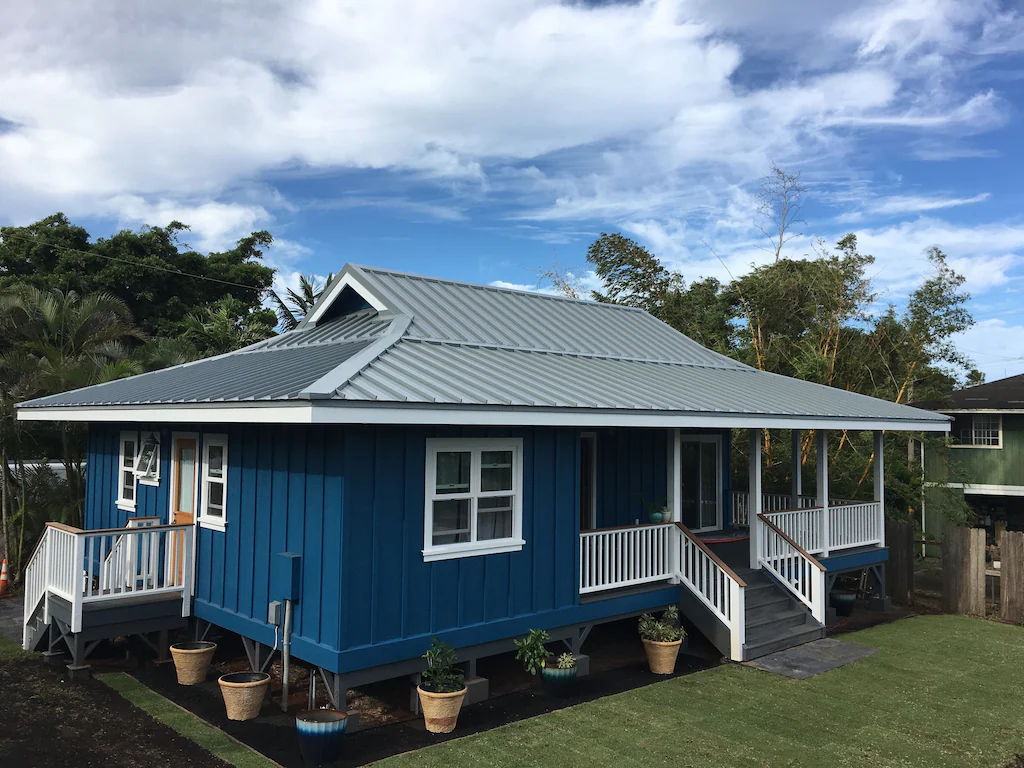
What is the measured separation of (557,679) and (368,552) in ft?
8.95

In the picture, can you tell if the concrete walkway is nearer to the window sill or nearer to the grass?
the grass

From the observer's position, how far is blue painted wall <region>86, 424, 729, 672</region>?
7.49m

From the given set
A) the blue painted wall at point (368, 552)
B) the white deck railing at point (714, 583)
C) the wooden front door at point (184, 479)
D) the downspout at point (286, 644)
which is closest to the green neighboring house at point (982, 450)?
Answer: the white deck railing at point (714, 583)

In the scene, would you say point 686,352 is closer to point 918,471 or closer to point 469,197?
point 918,471

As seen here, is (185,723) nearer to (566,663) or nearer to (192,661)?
(192,661)

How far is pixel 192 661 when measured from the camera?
8.85 m

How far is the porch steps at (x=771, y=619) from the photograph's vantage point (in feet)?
34.6

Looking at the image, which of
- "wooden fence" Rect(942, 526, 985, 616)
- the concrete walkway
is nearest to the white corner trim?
the concrete walkway

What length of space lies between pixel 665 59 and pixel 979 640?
12634 millimetres

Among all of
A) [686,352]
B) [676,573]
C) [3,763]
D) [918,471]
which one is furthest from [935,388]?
[3,763]

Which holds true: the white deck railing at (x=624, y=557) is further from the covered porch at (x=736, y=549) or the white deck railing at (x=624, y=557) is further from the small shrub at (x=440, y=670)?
the small shrub at (x=440, y=670)

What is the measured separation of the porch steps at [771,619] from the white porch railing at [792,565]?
134 mm

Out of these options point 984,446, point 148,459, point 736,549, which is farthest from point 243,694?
point 984,446

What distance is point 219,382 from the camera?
9.21 metres
